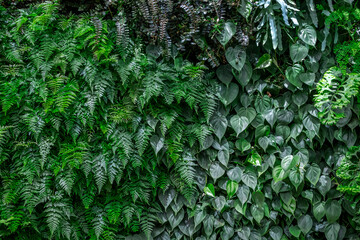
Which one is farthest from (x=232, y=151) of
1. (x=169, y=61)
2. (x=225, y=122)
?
(x=169, y=61)

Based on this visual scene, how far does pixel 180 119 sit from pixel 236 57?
0.63 metres

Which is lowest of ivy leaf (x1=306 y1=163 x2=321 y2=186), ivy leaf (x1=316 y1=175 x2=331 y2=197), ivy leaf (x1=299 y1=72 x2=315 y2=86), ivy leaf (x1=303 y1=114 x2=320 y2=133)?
ivy leaf (x1=316 y1=175 x2=331 y2=197)

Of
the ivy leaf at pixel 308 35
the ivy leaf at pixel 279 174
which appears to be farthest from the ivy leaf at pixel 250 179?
the ivy leaf at pixel 308 35

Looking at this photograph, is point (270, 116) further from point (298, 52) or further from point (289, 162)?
point (298, 52)

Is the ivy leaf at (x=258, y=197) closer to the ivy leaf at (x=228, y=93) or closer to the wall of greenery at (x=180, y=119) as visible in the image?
the wall of greenery at (x=180, y=119)

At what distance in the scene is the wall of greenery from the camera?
2.14 meters

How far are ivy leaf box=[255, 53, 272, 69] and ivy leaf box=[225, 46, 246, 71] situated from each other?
0.50 feet

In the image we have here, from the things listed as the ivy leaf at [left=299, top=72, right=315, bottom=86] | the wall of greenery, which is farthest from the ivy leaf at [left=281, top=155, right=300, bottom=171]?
the ivy leaf at [left=299, top=72, right=315, bottom=86]

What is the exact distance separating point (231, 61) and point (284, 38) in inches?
20.6

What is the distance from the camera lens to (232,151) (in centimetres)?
246

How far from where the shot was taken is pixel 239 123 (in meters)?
2.41

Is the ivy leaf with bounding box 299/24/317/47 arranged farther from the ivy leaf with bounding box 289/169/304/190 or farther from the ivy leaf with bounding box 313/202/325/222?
the ivy leaf with bounding box 313/202/325/222

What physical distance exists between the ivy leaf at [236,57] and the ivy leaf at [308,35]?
19.0 inches

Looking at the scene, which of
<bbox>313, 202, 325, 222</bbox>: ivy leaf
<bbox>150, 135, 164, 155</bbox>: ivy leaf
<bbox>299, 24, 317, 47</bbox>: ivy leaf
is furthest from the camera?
<bbox>313, 202, 325, 222</bbox>: ivy leaf
